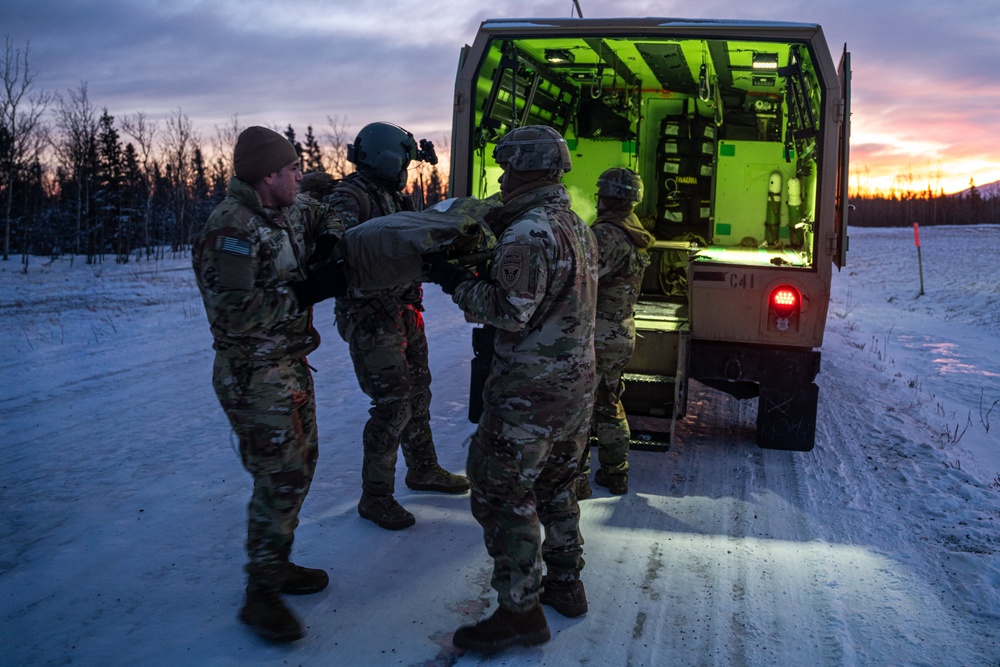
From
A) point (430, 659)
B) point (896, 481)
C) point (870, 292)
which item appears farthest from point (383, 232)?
point (870, 292)

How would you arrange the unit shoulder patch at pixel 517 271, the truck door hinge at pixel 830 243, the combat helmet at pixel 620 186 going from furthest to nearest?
the truck door hinge at pixel 830 243
the combat helmet at pixel 620 186
the unit shoulder patch at pixel 517 271

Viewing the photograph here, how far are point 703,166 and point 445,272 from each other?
6073mm

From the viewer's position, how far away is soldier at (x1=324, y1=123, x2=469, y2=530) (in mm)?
3832

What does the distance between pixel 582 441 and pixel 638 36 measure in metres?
3.38

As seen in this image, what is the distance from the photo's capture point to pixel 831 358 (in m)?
9.47

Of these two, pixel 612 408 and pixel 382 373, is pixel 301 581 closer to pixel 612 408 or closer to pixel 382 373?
pixel 382 373

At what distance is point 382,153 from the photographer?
4000mm

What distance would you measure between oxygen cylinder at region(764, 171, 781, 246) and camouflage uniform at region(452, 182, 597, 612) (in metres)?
5.48

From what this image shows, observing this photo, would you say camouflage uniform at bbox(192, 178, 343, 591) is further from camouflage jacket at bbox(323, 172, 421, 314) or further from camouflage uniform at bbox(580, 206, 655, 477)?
camouflage uniform at bbox(580, 206, 655, 477)

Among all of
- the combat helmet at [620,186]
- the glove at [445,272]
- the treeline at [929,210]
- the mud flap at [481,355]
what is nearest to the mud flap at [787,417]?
the combat helmet at [620,186]

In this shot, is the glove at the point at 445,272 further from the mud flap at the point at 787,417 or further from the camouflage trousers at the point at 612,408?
the mud flap at the point at 787,417

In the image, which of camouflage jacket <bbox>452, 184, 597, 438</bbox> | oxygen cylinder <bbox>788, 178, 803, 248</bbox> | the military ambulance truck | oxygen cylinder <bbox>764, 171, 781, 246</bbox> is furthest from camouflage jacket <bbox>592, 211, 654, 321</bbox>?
oxygen cylinder <bbox>764, 171, 781, 246</bbox>

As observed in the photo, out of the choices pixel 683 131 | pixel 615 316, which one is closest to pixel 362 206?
pixel 615 316

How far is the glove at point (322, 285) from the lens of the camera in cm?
285
